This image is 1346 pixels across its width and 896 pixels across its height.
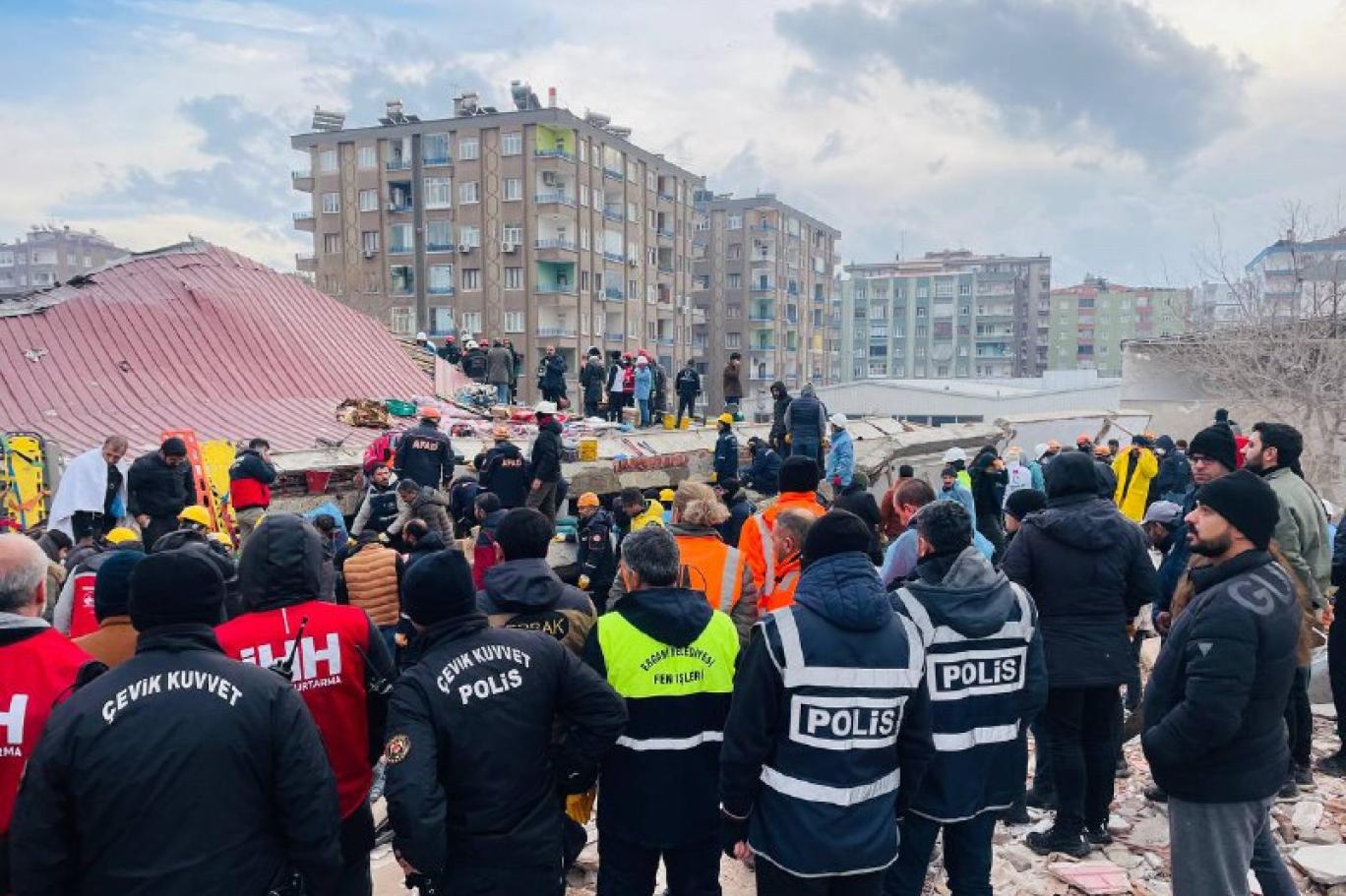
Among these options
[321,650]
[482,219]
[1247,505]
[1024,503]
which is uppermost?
[482,219]

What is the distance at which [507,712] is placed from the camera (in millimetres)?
2904

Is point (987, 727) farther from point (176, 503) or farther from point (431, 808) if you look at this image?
point (176, 503)

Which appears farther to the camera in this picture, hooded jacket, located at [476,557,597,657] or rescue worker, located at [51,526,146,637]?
rescue worker, located at [51,526,146,637]

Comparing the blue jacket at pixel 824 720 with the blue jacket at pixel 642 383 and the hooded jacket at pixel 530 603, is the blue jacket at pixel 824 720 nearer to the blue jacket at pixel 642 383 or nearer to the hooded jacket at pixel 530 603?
the hooded jacket at pixel 530 603

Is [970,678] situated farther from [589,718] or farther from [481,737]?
[481,737]

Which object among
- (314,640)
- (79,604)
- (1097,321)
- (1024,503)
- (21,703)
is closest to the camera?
(21,703)

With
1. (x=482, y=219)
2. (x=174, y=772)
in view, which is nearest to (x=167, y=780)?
(x=174, y=772)

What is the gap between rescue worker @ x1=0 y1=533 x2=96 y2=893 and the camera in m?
2.72

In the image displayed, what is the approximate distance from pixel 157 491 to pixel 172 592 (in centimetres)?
696

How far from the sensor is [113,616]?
3334 mm

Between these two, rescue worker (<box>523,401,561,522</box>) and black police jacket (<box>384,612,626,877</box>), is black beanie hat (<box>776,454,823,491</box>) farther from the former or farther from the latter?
rescue worker (<box>523,401,561,522</box>)

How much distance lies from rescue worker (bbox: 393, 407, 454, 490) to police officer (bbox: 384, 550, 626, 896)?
24.1ft

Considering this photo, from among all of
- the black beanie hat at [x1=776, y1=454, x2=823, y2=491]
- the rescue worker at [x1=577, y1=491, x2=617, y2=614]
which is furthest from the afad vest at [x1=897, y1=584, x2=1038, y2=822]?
the rescue worker at [x1=577, y1=491, x2=617, y2=614]

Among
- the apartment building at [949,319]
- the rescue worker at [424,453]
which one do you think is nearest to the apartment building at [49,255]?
the apartment building at [949,319]
